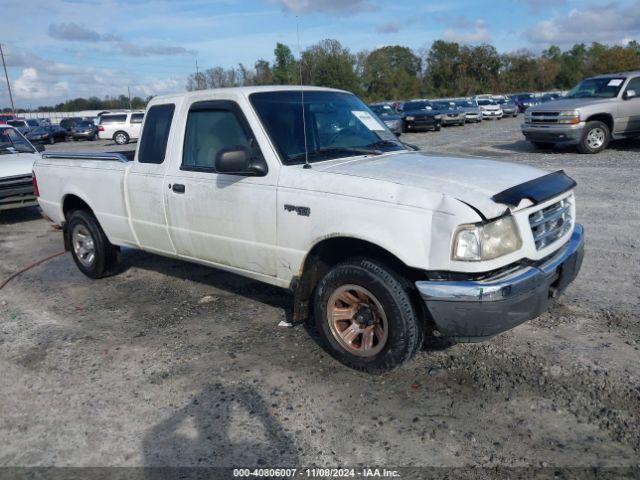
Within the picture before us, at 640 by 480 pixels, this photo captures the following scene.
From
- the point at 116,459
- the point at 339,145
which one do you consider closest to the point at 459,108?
the point at 339,145

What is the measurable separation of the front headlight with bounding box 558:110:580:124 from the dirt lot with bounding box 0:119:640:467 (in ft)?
31.0

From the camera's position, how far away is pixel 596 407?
3291 mm

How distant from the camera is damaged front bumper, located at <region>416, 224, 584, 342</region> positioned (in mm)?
3195

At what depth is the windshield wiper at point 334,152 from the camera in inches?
164

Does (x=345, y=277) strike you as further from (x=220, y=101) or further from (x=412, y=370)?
(x=220, y=101)

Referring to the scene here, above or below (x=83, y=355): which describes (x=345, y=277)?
above

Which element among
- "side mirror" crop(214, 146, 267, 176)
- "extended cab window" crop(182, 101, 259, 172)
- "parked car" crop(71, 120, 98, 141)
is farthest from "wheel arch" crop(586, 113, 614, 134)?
"parked car" crop(71, 120, 98, 141)

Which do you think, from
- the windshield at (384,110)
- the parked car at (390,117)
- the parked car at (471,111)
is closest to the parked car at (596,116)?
the parked car at (390,117)

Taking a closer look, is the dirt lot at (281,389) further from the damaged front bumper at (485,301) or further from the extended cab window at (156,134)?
the extended cab window at (156,134)

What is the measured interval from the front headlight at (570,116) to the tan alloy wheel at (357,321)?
1238 cm

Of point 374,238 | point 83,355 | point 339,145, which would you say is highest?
point 339,145

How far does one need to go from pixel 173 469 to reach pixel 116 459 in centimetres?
37

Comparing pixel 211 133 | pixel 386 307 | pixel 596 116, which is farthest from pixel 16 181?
pixel 596 116

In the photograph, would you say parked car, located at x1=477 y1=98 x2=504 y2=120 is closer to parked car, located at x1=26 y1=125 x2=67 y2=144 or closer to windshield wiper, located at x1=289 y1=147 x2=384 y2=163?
parked car, located at x1=26 y1=125 x2=67 y2=144
